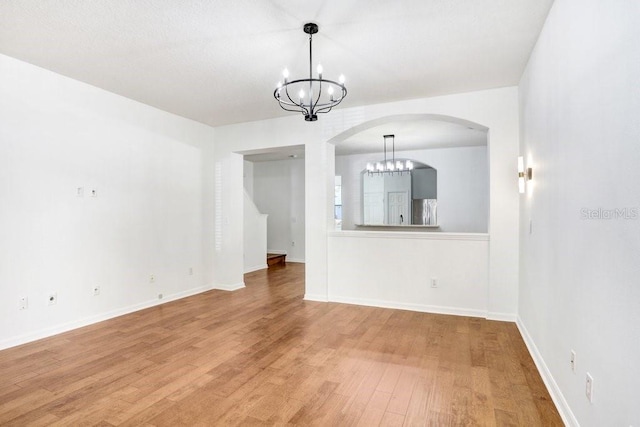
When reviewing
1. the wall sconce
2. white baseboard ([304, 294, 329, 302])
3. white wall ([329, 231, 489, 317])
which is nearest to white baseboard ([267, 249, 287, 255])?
white baseboard ([304, 294, 329, 302])

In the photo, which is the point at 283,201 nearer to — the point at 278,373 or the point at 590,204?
the point at 278,373

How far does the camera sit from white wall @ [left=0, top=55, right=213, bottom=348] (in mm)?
3279

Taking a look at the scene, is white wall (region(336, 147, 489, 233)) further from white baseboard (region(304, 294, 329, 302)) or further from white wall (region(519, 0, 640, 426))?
white wall (region(519, 0, 640, 426))

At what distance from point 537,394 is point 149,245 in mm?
4561

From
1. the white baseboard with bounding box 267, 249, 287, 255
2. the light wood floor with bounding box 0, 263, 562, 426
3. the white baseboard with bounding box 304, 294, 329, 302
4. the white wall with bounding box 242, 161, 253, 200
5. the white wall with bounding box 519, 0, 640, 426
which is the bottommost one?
the light wood floor with bounding box 0, 263, 562, 426

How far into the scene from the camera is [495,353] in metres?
3.07

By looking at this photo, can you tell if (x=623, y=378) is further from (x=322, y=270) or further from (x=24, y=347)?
(x=24, y=347)

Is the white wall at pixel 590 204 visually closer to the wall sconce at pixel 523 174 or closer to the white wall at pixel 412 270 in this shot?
the wall sconce at pixel 523 174

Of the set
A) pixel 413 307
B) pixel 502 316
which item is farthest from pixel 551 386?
pixel 413 307

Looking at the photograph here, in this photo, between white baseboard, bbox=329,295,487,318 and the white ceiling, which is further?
white baseboard, bbox=329,295,487,318

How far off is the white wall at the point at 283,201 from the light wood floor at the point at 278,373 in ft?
15.7

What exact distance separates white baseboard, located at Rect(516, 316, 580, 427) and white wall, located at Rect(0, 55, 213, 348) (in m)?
4.50

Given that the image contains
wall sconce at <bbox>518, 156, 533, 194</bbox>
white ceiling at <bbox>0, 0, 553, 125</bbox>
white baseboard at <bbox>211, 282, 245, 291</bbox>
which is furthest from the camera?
white baseboard at <bbox>211, 282, 245, 291</bbox>

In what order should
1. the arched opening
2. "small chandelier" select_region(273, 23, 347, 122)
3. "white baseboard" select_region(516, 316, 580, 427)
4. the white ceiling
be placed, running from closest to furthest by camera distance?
"white baseboard" select_region(516, 316, 580, 427) < the white ceiling < "small chandelier" select_region(273, 23, 347, 122) < the arched opening
